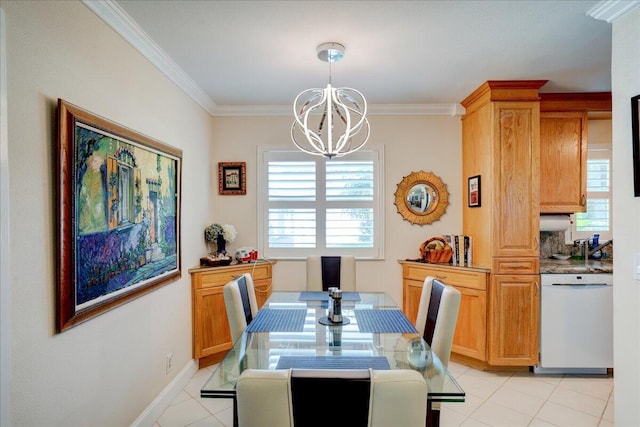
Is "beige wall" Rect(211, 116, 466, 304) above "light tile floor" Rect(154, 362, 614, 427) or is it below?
above

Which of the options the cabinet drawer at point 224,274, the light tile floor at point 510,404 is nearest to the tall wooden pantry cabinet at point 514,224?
the light tile floor at point 510,404

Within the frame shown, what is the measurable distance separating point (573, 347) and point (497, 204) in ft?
4.55

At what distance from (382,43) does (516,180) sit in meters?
1.73

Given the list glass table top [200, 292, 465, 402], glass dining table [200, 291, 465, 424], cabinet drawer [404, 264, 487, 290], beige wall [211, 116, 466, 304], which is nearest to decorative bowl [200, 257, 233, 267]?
beige wall [211, 116, 466, 304]

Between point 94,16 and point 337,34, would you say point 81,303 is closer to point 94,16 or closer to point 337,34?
point 94,16

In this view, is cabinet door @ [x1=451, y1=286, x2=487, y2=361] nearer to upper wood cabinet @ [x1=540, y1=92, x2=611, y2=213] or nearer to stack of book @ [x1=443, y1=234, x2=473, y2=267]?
stack of book @ [x1=443, y1=234, x2=473, y2=267]

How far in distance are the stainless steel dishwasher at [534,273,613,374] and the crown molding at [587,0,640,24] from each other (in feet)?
6.63

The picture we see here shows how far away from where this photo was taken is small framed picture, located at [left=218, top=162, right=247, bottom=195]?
12.4 ft

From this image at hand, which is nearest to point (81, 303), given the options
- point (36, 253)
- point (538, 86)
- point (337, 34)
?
point (36, 253)

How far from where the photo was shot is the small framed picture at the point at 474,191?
332 cm

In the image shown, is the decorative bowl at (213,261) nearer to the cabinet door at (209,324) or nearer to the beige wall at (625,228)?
the cabinet door at (209,324)

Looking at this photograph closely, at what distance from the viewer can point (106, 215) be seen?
6.07 ft

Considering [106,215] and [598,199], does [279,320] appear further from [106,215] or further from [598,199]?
[598,199]

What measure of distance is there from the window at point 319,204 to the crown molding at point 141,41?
1.10 meters
